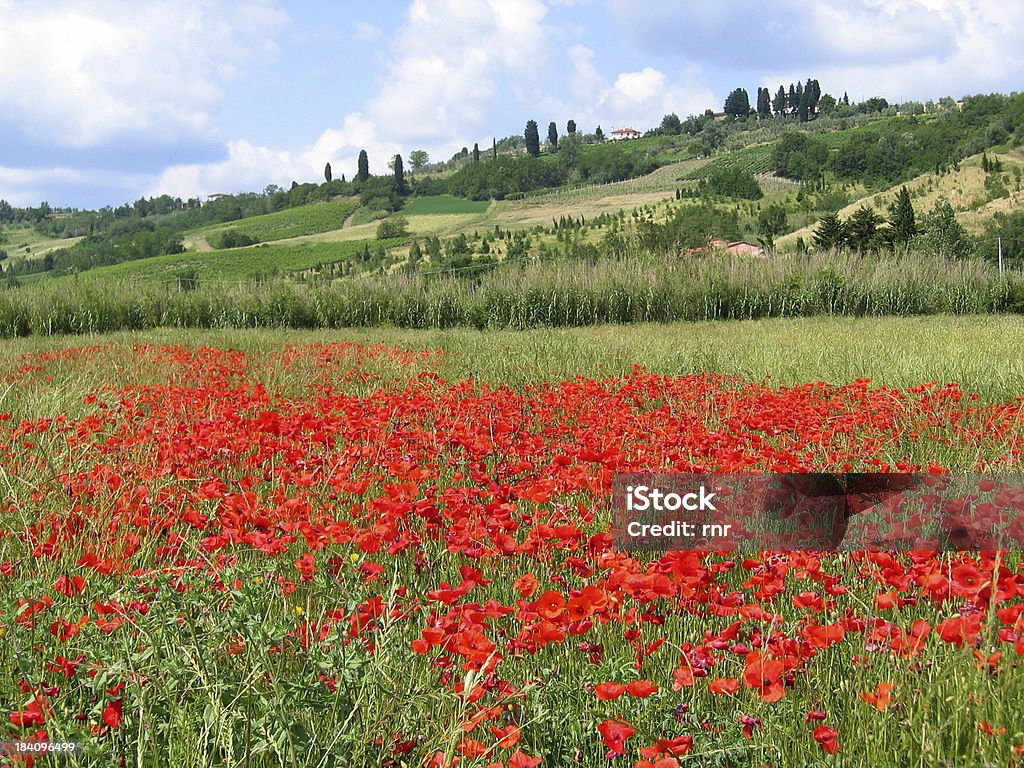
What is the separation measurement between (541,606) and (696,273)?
14417 millimetres

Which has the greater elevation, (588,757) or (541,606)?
(541,606)

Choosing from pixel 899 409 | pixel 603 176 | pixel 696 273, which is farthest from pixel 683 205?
pixel 899 409

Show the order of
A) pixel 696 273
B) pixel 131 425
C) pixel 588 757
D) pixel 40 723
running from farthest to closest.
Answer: pixel 696 273 < pixel 131 425 < pixel 588 757 < pixel 40 723

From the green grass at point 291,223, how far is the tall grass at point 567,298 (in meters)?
87.1

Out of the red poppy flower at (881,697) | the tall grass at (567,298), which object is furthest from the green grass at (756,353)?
the red poppy flower at (881,697)

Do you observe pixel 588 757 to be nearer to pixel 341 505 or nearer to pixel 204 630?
pixel 204 630

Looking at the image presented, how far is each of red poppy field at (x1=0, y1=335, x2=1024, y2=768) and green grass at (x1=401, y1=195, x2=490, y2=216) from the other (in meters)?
108

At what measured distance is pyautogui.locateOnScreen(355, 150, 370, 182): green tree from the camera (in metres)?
134

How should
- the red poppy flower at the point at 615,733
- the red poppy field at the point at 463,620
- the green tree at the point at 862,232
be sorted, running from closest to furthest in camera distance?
the red poppy flower at the point at 615,733 → the red poppy field at the point at 463,620 → the green tree at the point at 862,232

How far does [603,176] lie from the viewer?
13062 centimetres

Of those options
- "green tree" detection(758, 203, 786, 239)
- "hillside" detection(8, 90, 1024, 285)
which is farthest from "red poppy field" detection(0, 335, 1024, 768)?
"green tree" detection(758, 203, 786, 239)

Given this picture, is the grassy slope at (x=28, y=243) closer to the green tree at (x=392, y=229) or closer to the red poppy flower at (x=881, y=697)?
the green tree at (x=392, y=229)

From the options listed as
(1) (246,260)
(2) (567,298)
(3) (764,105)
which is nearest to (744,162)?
(3) (764,105)

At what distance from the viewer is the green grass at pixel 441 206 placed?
10975cm
